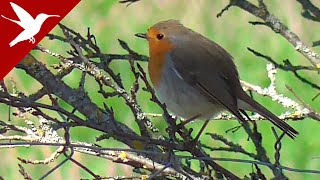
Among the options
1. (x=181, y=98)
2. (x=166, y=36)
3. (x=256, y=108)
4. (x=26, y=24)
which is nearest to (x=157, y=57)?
(x=166, y=36)

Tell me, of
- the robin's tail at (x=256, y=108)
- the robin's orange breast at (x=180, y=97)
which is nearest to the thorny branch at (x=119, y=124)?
the robin's tail at (x=256, y=108)

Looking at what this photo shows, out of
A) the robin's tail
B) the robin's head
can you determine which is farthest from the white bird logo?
the robin's tail

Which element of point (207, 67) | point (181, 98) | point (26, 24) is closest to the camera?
point (26, 24)

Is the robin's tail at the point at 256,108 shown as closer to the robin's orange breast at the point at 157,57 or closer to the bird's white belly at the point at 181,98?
the bird's white belly at the point at 181,98

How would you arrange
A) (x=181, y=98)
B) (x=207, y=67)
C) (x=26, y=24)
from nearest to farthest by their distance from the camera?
(x=26, y=24) → (x=181, y=98) → (x=207, y=67)

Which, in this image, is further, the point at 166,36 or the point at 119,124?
the point at 166,36

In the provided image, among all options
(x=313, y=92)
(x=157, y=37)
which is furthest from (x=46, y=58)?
(x=157, y=37)

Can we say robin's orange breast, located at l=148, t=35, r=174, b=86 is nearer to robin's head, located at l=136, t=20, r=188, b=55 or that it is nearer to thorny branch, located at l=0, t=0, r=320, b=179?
robin's head, located at l=136, t=20, r=188, b=55

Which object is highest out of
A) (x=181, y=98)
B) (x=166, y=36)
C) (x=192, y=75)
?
(x=166, y=36)

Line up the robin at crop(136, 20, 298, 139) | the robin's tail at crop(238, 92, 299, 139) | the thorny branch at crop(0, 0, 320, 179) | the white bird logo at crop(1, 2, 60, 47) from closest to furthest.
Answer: the thorny branch at crop(0, 0, 320, 179), the white bird logo at crop(1, 2, 60, 47), the robin's tail at crop(238, 92, 299, 139), the robin at crop(136, 20, 298, 139)

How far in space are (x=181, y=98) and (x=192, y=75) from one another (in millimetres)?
119

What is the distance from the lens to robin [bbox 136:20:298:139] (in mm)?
2783

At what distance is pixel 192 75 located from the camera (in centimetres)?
284

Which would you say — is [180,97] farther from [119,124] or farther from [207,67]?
[119,124]
